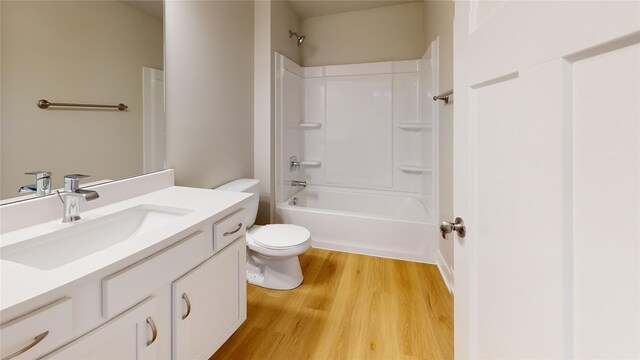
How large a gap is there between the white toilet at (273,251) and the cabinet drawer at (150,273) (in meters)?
0.80

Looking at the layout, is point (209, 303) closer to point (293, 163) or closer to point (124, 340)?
point (124, 340)

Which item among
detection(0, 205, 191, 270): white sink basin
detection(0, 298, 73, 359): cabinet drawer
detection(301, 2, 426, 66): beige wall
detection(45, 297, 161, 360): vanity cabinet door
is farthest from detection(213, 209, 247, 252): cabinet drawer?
detection(301, 2, 426, 66): beige wall

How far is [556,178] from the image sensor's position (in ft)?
1.54

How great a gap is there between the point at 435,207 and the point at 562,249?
210 centimetres

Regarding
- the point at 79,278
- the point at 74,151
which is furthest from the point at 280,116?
the point at 79,278

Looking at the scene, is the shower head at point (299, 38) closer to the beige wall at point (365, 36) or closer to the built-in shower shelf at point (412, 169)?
the beige wall at point (365, 36)

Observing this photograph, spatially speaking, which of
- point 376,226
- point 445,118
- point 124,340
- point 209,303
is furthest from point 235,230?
point 445,118

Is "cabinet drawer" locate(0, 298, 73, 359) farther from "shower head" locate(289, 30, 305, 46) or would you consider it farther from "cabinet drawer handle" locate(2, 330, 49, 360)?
"shower head" locate(289, 30, 305, 46)

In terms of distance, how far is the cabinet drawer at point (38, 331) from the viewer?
1.95 feet

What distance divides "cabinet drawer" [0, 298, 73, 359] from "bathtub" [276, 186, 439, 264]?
213 cm

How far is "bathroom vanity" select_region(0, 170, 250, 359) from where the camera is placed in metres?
0.67

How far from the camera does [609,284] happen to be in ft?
1.25

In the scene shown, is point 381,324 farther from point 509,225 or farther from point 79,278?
point 79,278

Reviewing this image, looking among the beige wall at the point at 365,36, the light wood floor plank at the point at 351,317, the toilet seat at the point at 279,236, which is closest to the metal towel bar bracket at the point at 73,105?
the toilet seat at the point at 279,236
